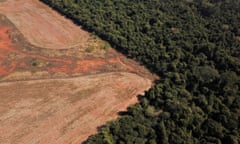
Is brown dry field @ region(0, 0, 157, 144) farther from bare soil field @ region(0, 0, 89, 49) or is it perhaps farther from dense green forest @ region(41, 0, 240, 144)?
dense green forest @ region(41, 0, 240, 144)

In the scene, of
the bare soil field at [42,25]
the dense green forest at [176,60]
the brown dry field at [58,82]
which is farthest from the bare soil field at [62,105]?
the bare soil field at [42,25]

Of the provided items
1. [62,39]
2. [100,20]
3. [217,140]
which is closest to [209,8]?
[100,20]

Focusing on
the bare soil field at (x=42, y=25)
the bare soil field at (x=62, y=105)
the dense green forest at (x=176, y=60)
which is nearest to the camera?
the dense green forest at (x=176, y=60)

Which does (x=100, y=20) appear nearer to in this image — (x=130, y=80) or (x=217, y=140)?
(x=130, y=80)

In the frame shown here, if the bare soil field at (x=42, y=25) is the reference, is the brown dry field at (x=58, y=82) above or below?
below

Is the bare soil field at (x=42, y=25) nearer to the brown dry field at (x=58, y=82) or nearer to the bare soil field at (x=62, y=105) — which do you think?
the brown dry field at (x=58, y=82)

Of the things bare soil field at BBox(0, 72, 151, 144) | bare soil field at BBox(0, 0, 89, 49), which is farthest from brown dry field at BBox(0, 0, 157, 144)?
bare soil field at BBox(0, 0, 89, 49)
